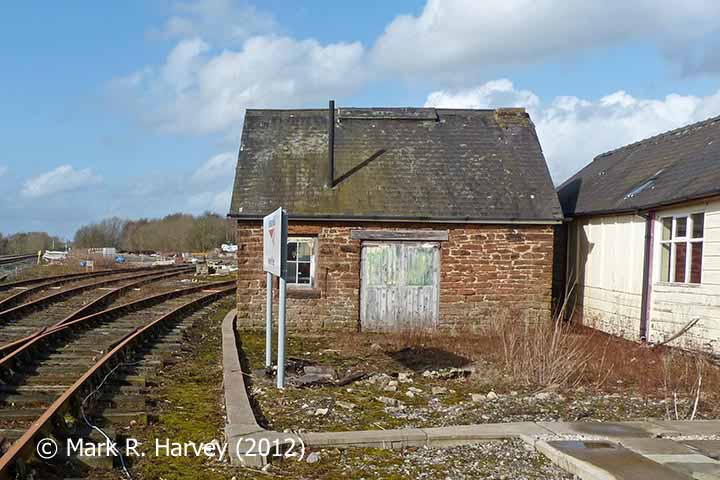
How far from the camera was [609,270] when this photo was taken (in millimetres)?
14352

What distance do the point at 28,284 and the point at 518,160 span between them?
57.9 feet

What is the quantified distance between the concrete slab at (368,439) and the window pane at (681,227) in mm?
8122

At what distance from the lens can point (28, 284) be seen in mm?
22656

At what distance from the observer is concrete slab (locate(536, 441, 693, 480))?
16.3 ft

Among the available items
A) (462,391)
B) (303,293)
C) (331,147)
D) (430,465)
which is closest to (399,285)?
(303,293)

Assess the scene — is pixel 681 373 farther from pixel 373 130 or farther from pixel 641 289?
pixel 373 130

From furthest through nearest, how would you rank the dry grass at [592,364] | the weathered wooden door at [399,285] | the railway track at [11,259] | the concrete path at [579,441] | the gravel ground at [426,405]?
1. the railway track at [11,259]
2. the weathered wooden door at [399,285]
3. the dry grass at [592,364]
4. the gravel ground at [426,405]
5. the concrete path at [579,441]

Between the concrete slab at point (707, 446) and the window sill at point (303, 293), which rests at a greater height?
the window sill at point (303, 293)

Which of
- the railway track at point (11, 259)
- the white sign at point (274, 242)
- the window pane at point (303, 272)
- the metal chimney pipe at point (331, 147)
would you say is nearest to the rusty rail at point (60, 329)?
the white sign at point (274, 242)

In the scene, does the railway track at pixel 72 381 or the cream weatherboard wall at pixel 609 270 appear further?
the cream weatherboard wall at pixel 609 270

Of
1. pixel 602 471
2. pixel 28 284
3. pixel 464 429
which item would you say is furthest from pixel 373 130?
pixel 28 284

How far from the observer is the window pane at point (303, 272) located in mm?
14375

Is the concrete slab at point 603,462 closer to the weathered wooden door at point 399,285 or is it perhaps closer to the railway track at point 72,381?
the railway track at point 72,381

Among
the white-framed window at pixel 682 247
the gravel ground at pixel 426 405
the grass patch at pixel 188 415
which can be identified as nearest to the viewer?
the grass patch at pixel 188 415
